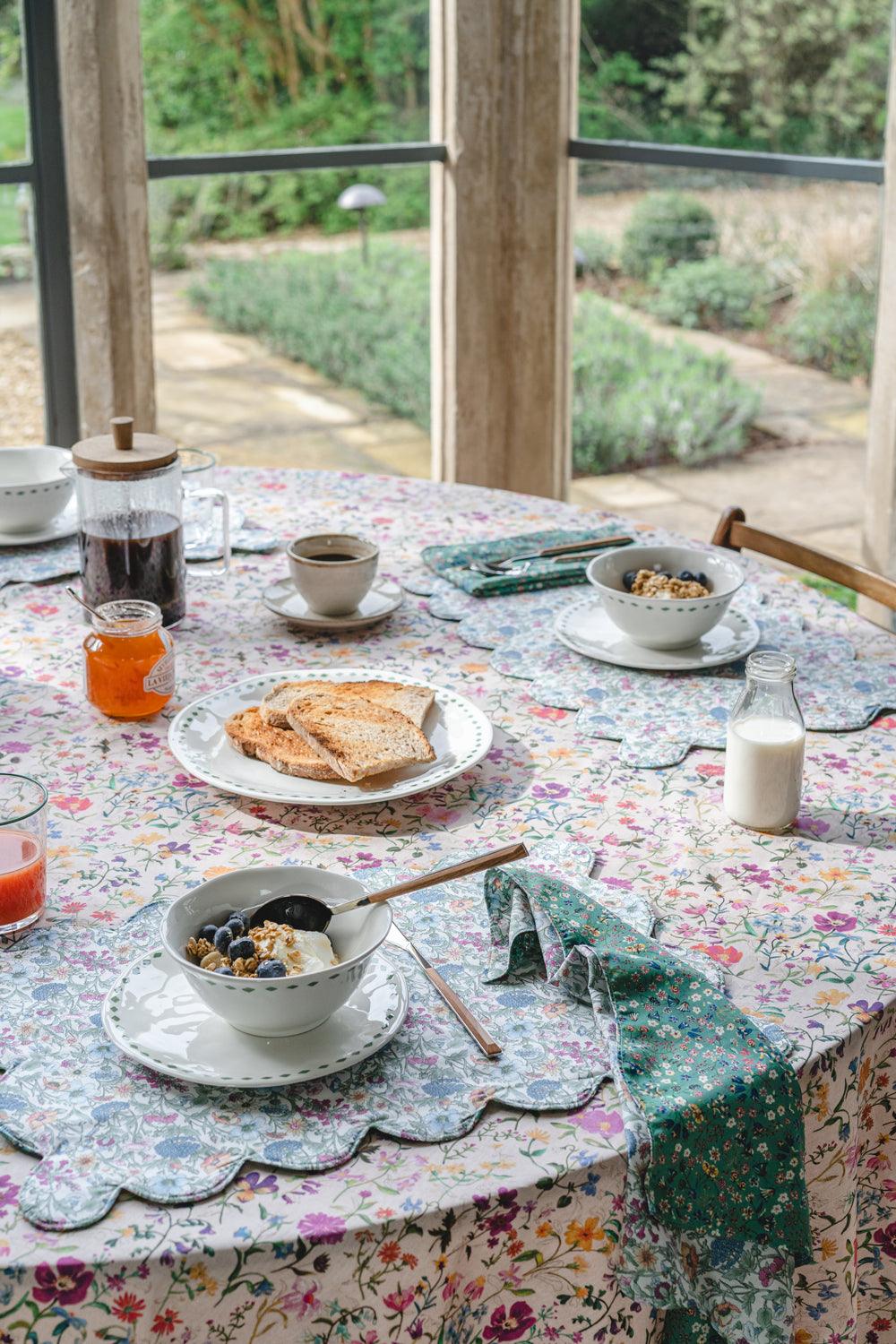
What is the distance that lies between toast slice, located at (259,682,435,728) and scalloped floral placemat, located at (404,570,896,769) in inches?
6.2

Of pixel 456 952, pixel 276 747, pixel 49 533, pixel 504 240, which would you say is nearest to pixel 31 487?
pixel 49 533

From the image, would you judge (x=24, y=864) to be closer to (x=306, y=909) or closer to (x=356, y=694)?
(x=306, y=909)

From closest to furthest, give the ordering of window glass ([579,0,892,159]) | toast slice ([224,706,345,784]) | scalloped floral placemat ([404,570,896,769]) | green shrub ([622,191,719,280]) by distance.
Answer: toast slice ([224,706,345,784]) → scalloped floral placemat ([404,570,896,769]) → window glass ([579,0,892,159]) → green shrub ([622,191,719,280])

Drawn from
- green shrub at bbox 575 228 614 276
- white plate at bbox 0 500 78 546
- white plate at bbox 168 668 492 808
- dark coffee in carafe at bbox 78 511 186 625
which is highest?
green shrub at bbox 575 228 614 276

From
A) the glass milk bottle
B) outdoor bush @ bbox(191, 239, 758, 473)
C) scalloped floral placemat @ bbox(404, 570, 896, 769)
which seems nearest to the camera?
the glass milk bottle

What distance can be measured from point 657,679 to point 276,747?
48cm

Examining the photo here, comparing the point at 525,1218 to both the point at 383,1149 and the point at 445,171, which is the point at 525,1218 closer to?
the point at 383,1149

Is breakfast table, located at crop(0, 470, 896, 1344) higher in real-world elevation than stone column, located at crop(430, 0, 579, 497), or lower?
lower

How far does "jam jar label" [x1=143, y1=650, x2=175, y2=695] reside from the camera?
1.65 meters

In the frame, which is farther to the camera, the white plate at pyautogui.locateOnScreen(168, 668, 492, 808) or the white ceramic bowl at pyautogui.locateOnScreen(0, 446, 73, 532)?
the white ceramic bowl at pyautogui.locateOnScreen(0, 446, 73, 532)

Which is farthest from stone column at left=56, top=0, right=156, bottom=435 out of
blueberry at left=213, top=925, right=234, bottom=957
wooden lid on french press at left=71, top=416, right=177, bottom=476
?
blueberry at left=213, top=925, right=234, bottom=957

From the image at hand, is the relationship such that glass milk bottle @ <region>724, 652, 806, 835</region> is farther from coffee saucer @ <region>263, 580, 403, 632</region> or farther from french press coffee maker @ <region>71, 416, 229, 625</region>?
french press coffee maker @ <region>71, 416, 229, 625</region>

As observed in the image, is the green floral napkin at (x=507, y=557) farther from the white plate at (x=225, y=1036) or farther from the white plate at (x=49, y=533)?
the white plate at (x=225, y=1036)

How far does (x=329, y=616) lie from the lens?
193 centimetres
